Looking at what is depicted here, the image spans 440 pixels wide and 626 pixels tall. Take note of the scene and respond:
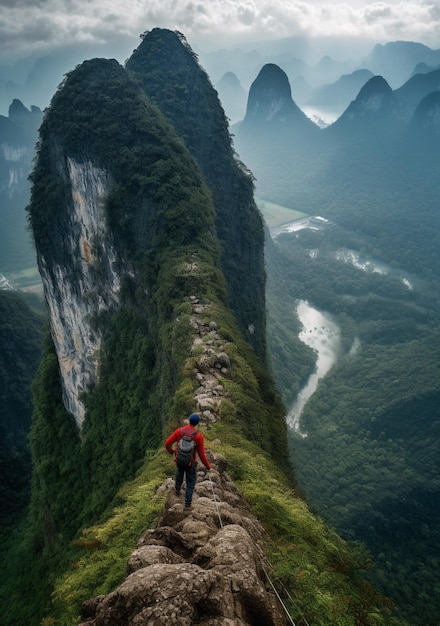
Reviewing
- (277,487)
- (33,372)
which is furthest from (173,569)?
(33,372)

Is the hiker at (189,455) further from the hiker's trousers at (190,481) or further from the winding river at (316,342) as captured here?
the winding river at (316,342)

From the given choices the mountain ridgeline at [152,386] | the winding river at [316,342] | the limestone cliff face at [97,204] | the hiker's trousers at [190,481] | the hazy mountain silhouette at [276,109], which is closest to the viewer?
the mountain ridgeline at [152,386]

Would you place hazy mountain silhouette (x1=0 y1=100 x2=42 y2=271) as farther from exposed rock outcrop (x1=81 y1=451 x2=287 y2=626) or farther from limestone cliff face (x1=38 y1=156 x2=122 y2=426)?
exposed rock outcrop (x1=81 y1=451 x2=287 y2=626)

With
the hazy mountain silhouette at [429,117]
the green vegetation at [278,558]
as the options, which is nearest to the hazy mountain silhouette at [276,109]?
the hazy mountain silhouette at [429,117]

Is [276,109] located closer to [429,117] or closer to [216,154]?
[429,117]

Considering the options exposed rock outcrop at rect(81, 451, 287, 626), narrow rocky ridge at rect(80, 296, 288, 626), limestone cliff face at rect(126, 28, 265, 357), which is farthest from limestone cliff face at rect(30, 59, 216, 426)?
exposed rock outcrop at rect(81, 451, 287, 626)

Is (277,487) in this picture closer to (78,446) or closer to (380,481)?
(78,446)

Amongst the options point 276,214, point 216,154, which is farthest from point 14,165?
point 216,154
